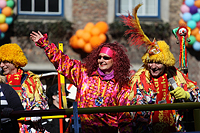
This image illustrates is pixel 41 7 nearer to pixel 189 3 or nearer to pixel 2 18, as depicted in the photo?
pixel 2 18

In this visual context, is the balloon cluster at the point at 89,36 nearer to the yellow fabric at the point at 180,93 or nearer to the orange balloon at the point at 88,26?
the orange balloon at the point at 88,26

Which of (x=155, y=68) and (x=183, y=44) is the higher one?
(x=183, y=44)

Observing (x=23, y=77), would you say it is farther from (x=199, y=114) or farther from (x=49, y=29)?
(x=49, y=29)

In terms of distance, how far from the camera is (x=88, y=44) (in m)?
9.35

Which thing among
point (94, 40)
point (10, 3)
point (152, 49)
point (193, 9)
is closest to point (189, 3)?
point (193, 9)

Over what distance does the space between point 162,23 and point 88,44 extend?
221 centimetres

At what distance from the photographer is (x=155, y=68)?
4.57 metres

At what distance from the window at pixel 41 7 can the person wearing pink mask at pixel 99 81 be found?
19.8 ft

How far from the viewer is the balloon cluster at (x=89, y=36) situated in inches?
365

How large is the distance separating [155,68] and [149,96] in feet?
1.13

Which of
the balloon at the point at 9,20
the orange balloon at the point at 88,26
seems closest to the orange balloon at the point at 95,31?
the orange balloon at the point at 88,26

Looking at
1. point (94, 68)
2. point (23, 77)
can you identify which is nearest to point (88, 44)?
point (23, 77)

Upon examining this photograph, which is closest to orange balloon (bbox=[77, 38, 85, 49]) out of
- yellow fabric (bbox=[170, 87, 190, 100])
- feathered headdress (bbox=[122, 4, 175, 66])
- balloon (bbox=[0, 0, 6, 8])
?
balloon (bbox=[0, 0, 6, 8])

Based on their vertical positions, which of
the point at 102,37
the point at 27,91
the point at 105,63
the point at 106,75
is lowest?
the point at 27,91
